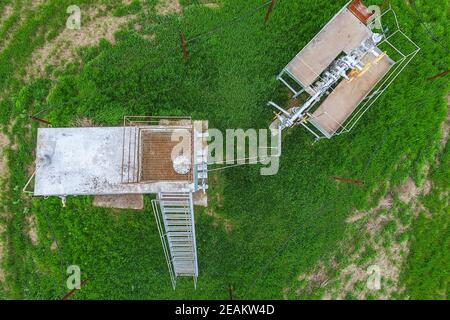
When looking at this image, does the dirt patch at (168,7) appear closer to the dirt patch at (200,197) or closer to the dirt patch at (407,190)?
the dirt patch at (200,197)

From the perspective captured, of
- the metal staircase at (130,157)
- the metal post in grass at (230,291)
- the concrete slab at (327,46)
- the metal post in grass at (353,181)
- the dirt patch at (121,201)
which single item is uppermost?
the concrete slab at (327,46)

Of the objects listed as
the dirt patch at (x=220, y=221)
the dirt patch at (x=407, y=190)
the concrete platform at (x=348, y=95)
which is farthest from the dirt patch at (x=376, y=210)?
the dirt patch at (x=220, y=221)

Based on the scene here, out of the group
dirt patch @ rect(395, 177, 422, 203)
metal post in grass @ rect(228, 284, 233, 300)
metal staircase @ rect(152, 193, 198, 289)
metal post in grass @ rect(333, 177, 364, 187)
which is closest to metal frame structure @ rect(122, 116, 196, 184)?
metal staircase @ rect(152, 193, 198, 289)

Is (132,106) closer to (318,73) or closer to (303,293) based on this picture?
(318,73)

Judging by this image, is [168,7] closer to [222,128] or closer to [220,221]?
[222,128]
